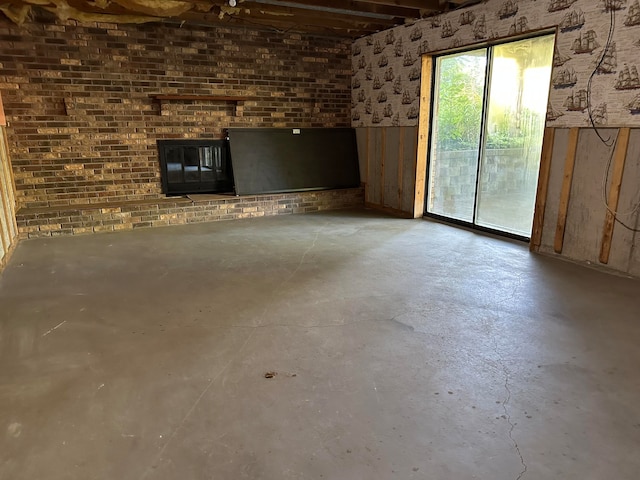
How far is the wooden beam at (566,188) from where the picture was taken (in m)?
4.22

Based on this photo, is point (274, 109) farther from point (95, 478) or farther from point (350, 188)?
point (95, 478)

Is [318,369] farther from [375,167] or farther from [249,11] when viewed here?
[375,167]

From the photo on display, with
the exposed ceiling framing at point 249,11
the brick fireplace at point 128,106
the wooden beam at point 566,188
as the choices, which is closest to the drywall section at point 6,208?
the brick fireplace at point 128,106

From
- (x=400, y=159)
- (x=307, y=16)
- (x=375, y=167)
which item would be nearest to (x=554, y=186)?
(x=400, y=159)

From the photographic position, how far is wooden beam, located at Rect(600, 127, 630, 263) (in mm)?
3844

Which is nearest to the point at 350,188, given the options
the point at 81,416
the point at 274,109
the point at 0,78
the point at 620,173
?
the point at 274,109

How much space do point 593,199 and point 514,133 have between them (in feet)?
4.09

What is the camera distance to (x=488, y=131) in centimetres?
529

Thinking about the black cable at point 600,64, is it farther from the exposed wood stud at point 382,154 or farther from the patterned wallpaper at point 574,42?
the exposed wood stud at point 382,154

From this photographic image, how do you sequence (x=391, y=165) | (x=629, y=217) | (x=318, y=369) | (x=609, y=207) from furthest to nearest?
(x=391, y=165) → (x=609, y=207) → (x=629, y=217) → (x=318, y=369)

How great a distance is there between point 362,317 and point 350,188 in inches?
177

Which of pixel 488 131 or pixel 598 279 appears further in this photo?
pixel 488 131

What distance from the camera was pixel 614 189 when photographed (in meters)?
3.95

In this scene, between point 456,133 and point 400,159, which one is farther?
point 400,159
